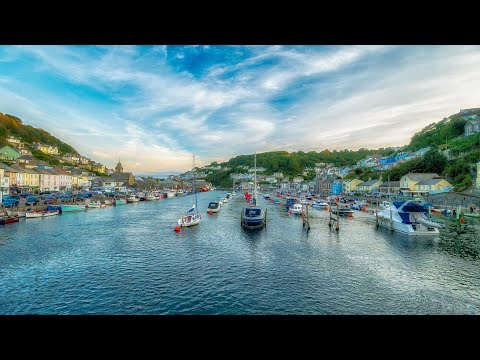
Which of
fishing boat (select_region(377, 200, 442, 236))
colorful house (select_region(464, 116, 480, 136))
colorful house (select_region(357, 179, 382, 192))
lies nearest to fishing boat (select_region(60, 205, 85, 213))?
fishing boat (select_region(377, 200, 442, 236))

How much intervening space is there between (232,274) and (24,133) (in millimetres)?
89271

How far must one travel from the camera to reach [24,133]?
74.5m

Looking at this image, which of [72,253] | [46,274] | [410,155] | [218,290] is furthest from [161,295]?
[410,155]

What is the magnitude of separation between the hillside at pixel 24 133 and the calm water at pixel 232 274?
217 ft

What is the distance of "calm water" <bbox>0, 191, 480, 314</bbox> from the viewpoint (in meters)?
8.21

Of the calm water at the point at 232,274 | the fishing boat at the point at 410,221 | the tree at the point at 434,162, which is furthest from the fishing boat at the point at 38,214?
the tree at the point at 434,162

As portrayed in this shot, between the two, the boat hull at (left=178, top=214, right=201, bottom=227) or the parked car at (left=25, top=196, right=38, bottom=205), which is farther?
the parked car at (left=25, top=196, right=38, bottom=205)

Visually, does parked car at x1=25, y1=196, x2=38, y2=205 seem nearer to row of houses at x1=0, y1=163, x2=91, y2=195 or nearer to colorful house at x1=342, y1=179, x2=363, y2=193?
row of houses at x1=0, y1=163, x2=91, y2=195

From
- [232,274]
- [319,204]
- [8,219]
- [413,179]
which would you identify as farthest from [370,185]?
[8,219]

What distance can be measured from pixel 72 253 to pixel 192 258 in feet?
21.3

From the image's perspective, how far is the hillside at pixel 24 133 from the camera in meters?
68.5

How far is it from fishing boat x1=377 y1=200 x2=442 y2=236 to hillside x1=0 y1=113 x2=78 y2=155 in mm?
→ 76990
